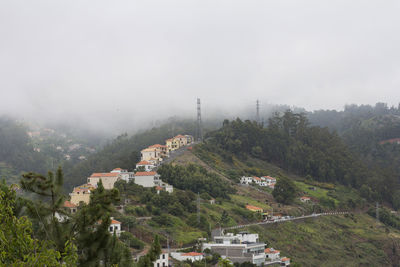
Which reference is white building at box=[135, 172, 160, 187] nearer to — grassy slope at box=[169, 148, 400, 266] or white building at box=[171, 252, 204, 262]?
grassy slope at box=[169, 148, 400, 266]

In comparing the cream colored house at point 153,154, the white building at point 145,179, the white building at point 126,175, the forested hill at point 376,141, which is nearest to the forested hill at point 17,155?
the cream colored house at point 153,154

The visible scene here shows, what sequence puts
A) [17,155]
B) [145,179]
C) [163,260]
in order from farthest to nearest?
[17,155] < [145,179] < [163,260]

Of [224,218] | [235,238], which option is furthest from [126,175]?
[235,238]

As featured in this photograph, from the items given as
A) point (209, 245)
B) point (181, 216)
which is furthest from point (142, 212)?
point (209, 245)

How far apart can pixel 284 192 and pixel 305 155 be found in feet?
65.0

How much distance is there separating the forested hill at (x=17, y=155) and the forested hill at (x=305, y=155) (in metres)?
42.9

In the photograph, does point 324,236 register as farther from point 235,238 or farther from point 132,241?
point 132,241

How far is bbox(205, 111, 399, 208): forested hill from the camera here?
72000 millimetres

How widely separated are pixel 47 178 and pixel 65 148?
118837 millimetres

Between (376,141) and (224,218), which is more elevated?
(376,141)

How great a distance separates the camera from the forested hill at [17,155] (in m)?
93.2

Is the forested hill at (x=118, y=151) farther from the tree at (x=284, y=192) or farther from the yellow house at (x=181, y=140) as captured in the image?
the tree at (x=284, y=192)

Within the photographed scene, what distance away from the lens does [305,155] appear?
76.1m

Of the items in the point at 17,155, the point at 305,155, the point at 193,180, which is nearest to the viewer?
the point at 193,180
